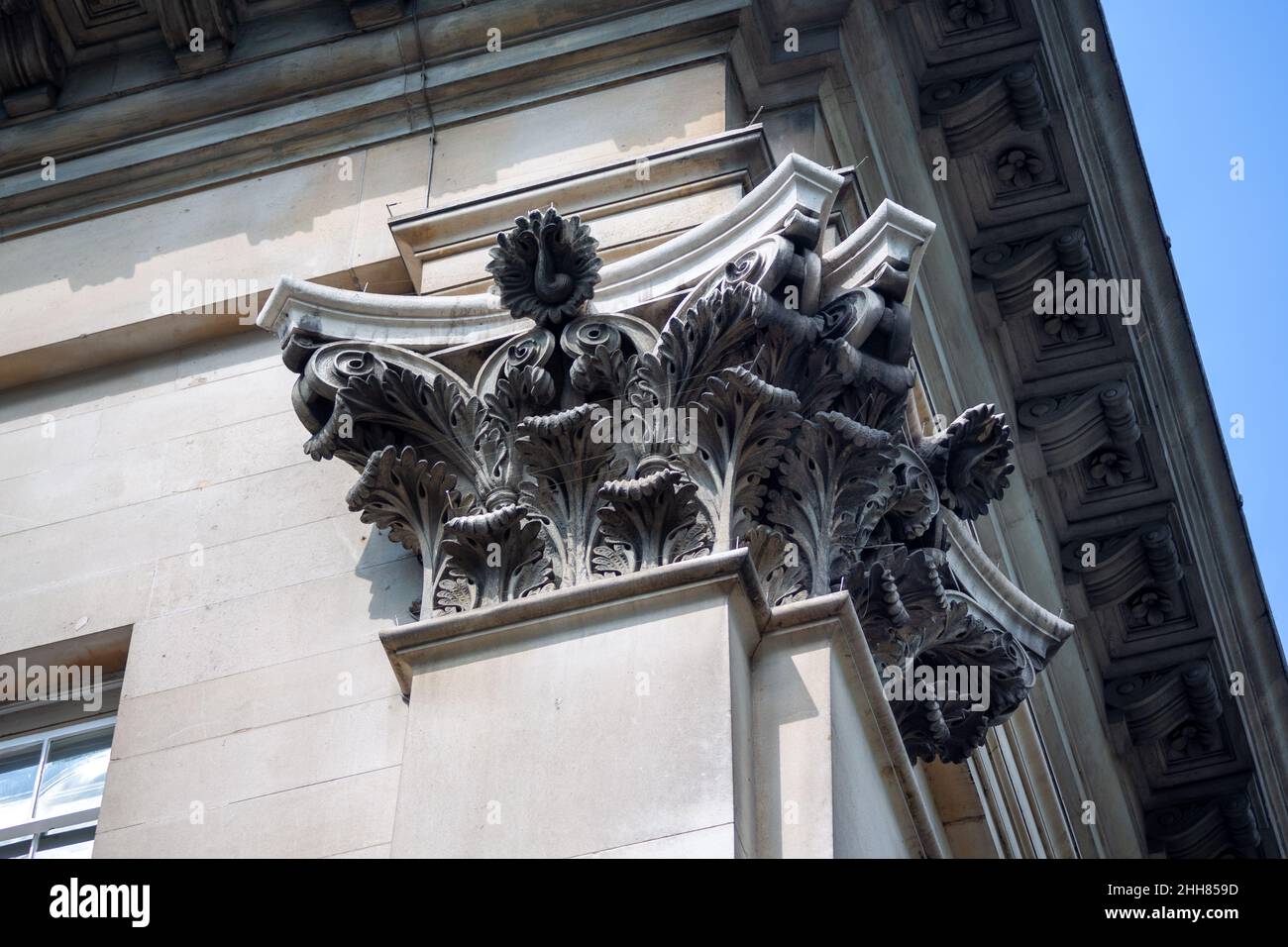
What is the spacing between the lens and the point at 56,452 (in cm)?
1279

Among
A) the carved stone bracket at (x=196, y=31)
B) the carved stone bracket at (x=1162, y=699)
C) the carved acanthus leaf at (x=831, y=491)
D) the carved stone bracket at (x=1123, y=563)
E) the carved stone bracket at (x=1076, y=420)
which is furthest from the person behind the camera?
the carved stone bracket at (x=1162, y=699)

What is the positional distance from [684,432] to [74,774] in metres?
3.69

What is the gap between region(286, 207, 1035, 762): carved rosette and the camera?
1022 centimetres

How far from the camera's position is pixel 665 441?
10328 mm

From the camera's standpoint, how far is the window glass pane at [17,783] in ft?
37.4

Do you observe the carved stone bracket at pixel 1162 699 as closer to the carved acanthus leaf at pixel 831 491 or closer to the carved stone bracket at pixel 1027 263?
the carved stone bracket at pixel 1027 263

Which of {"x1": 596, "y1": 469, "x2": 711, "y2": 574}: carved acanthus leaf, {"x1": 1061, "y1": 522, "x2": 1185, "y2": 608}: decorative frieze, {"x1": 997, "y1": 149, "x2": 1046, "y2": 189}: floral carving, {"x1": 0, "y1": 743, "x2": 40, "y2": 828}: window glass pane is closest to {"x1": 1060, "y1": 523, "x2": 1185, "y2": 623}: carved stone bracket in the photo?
{"x1": 1061, "y1": 522, "x2": 1185, "y2": 608}: decorative frieze

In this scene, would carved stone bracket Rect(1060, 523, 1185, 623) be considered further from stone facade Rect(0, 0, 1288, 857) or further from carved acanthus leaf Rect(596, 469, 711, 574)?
carved acanthus leaf Rect(596, 469, 711, 574)

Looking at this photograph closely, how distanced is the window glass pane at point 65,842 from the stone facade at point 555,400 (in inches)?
19.4

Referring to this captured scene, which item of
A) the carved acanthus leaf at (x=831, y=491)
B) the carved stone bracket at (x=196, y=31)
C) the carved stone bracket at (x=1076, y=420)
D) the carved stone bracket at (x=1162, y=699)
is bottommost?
the carved acanthus leaf at (x=831, y=491)

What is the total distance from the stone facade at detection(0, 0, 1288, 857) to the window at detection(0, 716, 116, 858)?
0.19 m

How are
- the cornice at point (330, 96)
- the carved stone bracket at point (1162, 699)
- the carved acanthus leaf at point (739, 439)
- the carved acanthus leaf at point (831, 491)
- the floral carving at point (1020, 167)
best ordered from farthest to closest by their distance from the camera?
1. the carved stone bracket at point (1162, 699)
2. the floral carving at point (1020, 167)
3. the cornice at point (330, 96)
4. the carved acanthus leaf at point (831, 491)
5. the carved acanthus leaf at point (739, 439)

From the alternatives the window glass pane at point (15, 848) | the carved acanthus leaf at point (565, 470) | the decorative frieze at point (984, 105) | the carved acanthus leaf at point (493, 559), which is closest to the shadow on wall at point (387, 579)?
the carved acanthus leaf at point (493, 559)
